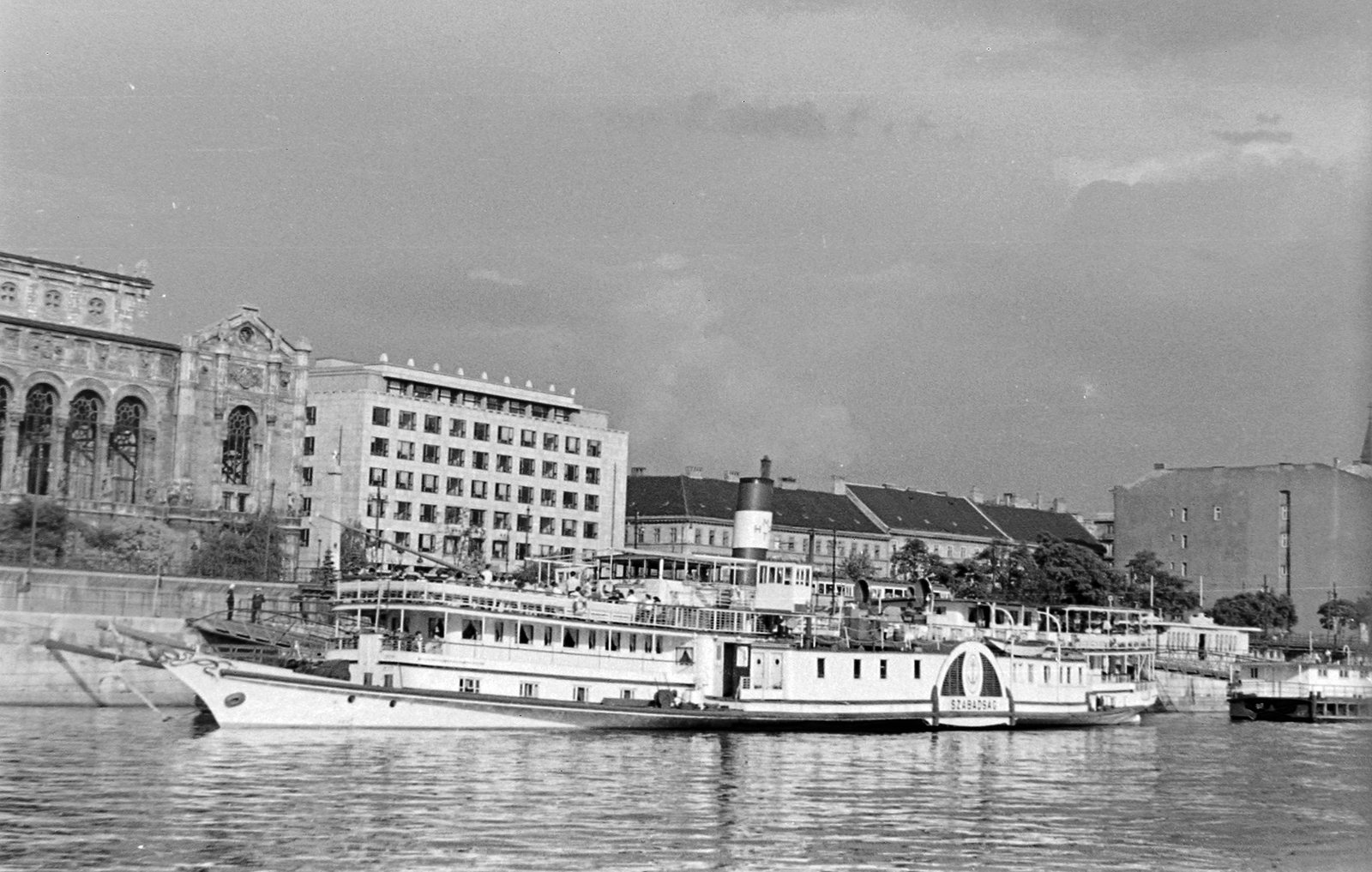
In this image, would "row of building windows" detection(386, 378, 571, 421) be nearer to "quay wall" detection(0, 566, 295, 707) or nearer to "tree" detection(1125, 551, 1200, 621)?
"tree" detection(1125, 551, 1200, 621)

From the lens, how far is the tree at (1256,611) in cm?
11988

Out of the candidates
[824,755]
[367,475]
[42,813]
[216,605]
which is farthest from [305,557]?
[42,813]

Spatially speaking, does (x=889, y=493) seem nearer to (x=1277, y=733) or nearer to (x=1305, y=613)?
(x=1305, y=613)

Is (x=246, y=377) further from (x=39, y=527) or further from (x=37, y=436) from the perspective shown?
(x=39, y=527)

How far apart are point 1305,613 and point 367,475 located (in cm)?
6339

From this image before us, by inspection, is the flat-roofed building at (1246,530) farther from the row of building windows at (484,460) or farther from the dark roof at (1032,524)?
the row of building windows at (484,460)

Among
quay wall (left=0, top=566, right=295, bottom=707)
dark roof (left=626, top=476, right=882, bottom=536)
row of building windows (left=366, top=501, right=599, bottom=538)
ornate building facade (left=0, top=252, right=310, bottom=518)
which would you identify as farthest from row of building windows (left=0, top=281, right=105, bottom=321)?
dark roof (left=626, top=476, right=882, bottom=536)

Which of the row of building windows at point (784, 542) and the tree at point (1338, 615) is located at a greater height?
the row of building windows at point (784, 542)

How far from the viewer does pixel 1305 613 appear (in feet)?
411

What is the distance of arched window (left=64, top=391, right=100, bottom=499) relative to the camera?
9062cm

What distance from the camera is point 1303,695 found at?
91.3 meters

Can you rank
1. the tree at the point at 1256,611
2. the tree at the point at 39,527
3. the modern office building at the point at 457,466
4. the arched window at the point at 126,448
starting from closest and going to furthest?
1. the tree at the point at 39,527
2. the arched window at the point at 126,448
3. the modern office building at the point at 457,466
4. the tree at the point at 1256,611

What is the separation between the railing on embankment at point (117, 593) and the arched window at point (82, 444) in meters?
19.4

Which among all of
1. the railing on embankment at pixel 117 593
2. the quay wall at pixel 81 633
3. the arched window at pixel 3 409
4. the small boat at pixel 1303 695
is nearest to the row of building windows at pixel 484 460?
the arched window at pixel 3 409
